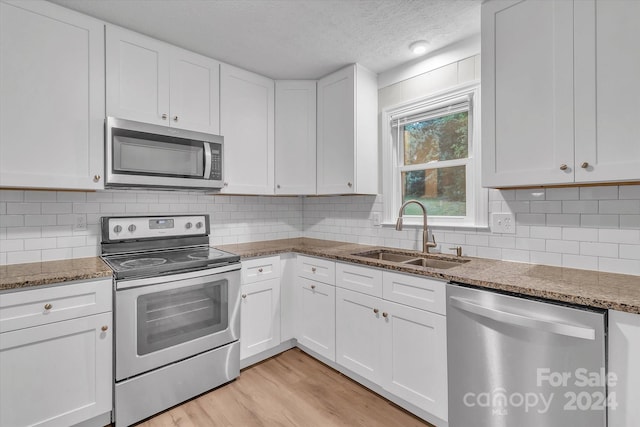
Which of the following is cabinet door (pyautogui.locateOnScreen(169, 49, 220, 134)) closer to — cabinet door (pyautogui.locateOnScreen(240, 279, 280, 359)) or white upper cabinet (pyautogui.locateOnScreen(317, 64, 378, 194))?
white upper cabinet (pyautogui.locateOnScreen(317, 64, 378, 194))

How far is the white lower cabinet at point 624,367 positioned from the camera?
112 centimetres

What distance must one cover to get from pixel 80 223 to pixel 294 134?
5.84ft

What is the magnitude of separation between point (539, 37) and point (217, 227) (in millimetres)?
2587

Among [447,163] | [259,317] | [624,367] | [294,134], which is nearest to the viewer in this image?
[624,367]

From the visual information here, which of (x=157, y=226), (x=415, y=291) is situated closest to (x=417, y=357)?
(x=415, y=291)

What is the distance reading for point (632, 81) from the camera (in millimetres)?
1334

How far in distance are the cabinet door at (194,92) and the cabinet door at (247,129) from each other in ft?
0.23

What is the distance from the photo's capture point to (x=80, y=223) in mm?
2141

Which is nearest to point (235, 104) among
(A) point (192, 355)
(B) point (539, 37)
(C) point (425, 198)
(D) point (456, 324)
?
(C) point (425, 198)

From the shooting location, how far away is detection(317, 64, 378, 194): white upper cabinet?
8.44 feet

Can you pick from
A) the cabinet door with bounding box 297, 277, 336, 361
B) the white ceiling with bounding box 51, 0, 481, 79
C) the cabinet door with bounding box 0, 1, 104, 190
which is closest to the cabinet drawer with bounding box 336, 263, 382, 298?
the cabinet door with bounding box 297, 277, 336, 361

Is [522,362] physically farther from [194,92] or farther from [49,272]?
[194,92]

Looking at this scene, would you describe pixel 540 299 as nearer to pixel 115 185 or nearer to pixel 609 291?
pixel 609 291

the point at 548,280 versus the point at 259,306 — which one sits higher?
the point at 548,280
